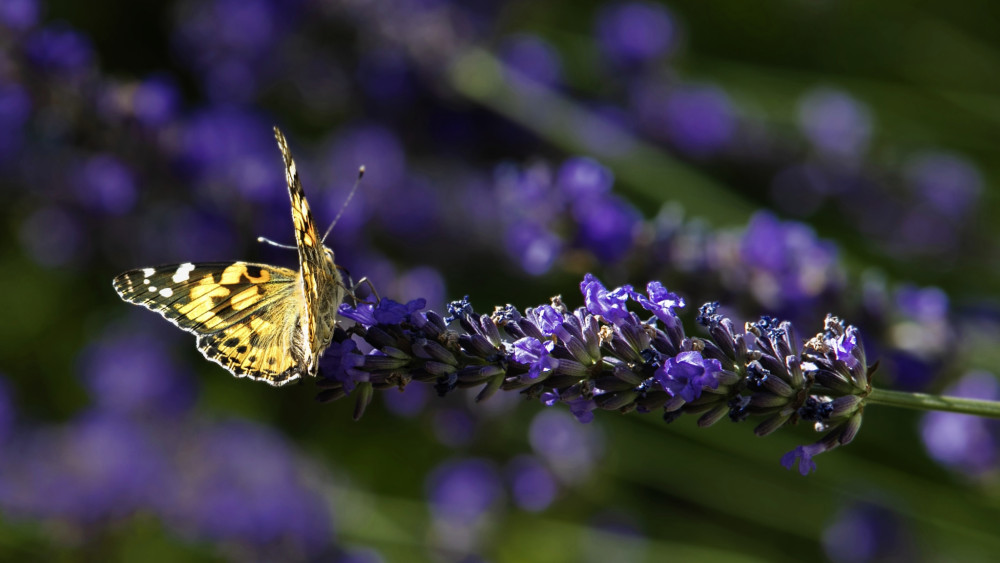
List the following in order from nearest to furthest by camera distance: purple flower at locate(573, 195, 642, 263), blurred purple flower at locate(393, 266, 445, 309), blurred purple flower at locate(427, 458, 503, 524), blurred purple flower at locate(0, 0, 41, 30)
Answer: purple flower at locate(573, 195, 642, 263) → blurred purple flower at locate(0, 0, 41, 30) → blurred purple flower at locate(393, 266, 445, 309) → blurred purple flower at locate(427, 458, 503, 524)

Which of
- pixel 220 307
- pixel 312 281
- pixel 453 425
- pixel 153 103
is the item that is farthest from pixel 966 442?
pixel 153 103

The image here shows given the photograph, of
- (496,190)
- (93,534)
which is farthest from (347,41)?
(93,534)

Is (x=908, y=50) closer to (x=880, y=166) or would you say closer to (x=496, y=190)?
(x=880, y=166)

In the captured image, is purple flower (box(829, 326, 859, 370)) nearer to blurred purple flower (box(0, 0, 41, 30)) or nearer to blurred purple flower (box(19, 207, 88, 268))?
blurred purple flower (box(0, 0, 41, 30))

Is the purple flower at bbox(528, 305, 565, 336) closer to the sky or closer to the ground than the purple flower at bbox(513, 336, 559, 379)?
closer to the sky

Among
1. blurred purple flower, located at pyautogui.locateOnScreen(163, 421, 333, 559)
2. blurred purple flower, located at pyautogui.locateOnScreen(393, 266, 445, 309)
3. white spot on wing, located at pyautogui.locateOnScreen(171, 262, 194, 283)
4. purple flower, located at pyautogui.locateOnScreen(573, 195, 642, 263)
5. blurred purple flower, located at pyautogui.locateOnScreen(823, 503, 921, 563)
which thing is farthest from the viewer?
blurred purple flower, located at pyautogui.locateOnScreen(163, 421, 333, 559)

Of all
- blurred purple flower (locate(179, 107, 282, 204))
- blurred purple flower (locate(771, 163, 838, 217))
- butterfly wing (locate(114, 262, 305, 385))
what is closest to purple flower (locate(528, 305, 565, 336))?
butterfly wing (locate(114, 262, 305, 385))
